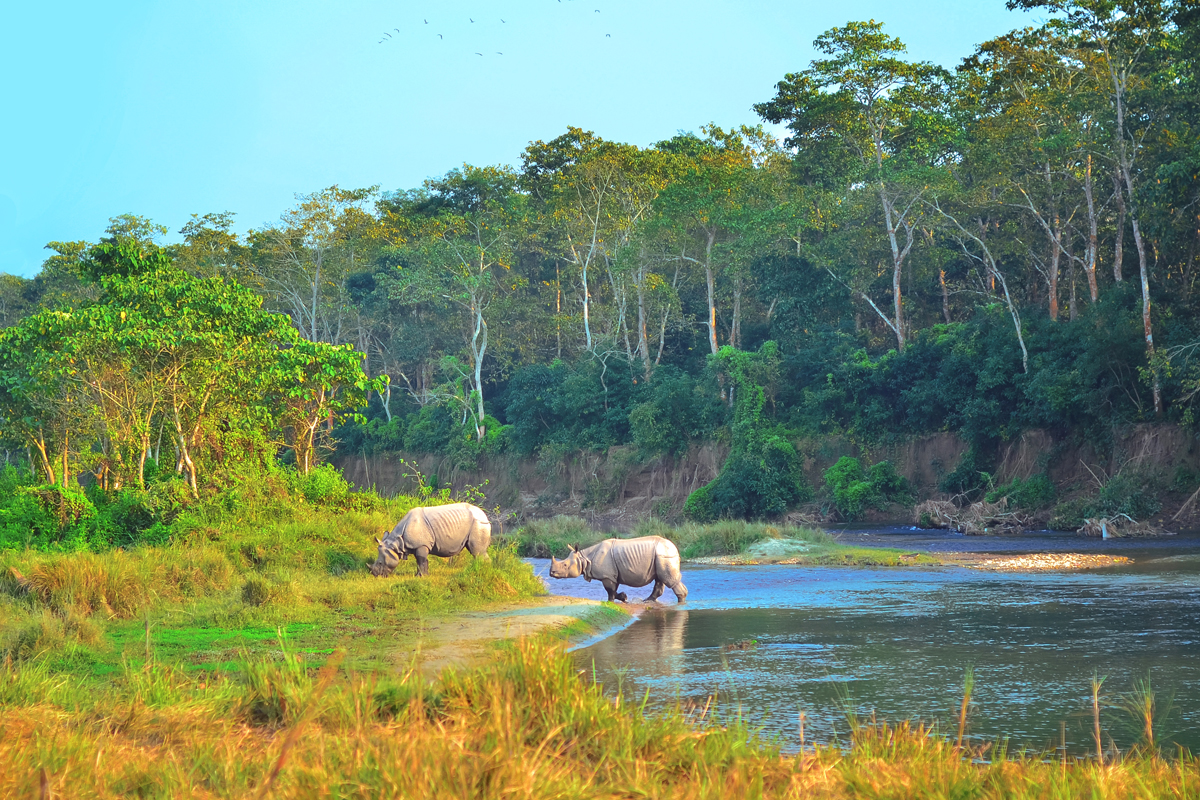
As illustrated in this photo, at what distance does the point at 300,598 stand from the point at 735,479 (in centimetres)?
2812

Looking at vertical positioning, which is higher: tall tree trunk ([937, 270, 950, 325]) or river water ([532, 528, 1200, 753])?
tall tree trunk ([937, 270, 950, 325])

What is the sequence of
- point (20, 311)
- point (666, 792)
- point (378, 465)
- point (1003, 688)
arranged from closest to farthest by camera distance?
Result: point (666, 792)
point (1003, 688)
point (378, 465)
point (20, 311)

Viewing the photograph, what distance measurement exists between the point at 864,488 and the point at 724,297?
15501 mm

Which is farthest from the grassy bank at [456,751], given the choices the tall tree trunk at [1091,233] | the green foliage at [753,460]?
the green foliage at [753,460]

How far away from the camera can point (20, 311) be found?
65.4 m

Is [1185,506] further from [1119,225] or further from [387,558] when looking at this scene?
[387,558]

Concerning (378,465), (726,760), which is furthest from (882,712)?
(378,465)

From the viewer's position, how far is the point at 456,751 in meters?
5.29

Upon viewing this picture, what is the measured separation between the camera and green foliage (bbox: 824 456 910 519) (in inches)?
1534

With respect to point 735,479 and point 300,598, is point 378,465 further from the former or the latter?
point 300,598

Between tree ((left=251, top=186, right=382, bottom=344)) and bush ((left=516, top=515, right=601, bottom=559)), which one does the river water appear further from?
tree ((left=251, top=186, right=382, bottom=344))

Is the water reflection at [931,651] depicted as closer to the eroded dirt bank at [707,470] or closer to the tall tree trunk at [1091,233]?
the eroded dirt bank at [707,470]

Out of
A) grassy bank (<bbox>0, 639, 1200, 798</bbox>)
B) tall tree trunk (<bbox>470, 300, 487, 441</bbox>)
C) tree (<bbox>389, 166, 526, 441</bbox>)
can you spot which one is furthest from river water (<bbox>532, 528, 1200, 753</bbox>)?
tree (<bbox>389, 166, 526, 441</bbox>)

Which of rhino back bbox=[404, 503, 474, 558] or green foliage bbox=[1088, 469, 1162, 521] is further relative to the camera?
green foliage bbox=[1088, 469, 1162, 521]
